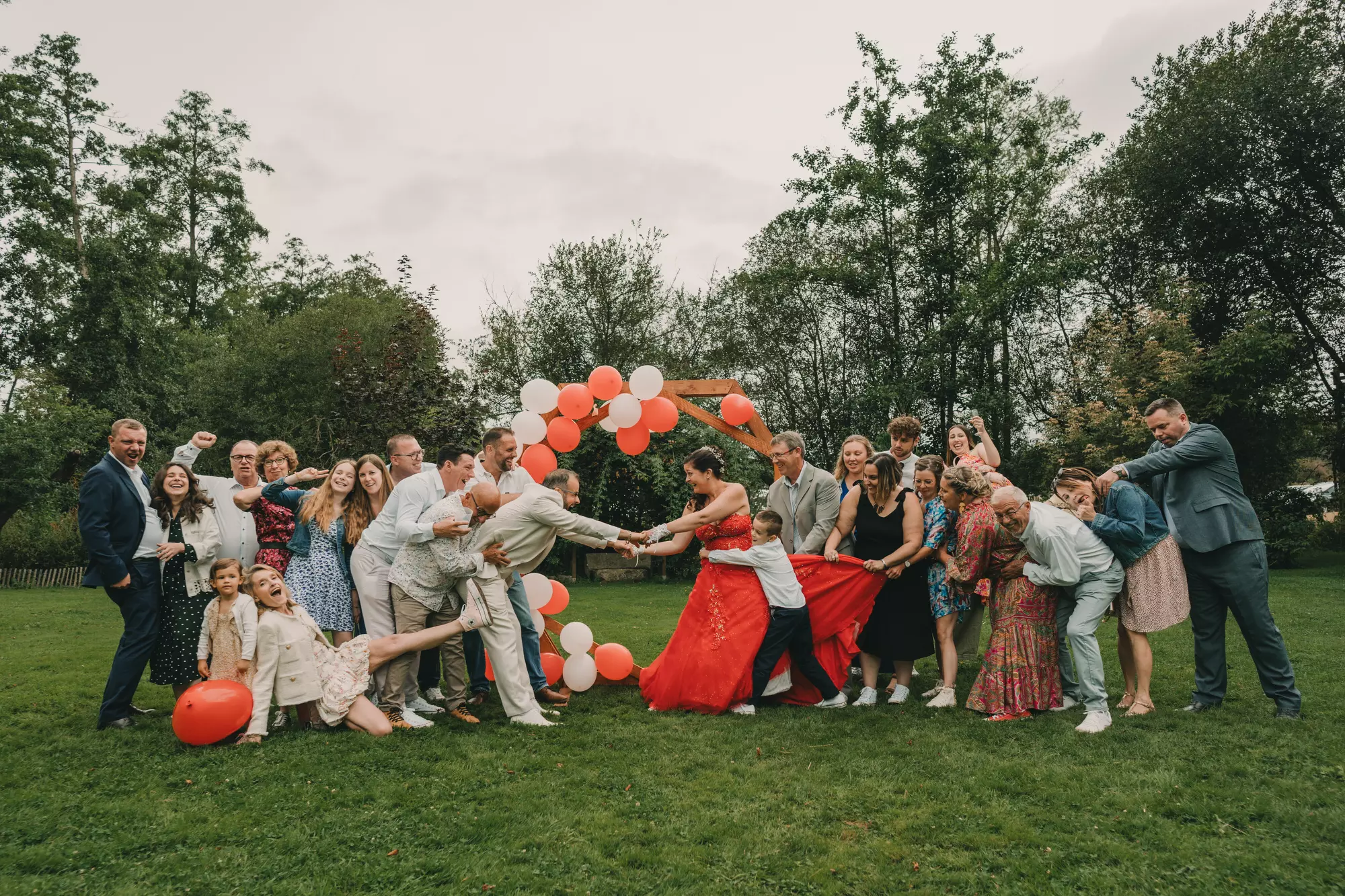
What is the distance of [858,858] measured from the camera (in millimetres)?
3533

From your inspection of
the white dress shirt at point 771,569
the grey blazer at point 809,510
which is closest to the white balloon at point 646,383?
the grey blazer at point 809,510

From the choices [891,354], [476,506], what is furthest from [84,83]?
[476,506]

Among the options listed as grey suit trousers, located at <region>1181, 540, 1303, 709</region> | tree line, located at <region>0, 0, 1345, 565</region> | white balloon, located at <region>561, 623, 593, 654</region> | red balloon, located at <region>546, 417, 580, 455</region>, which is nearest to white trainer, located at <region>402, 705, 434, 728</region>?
white balloon, located at <region>561, 623, 593, 654</region>

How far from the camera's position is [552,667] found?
22.7 ft

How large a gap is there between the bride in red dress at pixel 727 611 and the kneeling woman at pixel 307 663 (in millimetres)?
1623

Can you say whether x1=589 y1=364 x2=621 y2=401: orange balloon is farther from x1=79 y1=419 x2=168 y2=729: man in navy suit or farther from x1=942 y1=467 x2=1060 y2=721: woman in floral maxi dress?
x1=79 y1=419 x2=168 y2=729: man in navy suit

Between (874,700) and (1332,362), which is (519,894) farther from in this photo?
(1332,362)

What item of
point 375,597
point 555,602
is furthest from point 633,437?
point 375,597

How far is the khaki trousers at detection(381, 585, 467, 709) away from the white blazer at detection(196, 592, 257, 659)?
2.98 ft

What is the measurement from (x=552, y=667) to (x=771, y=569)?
216 cm

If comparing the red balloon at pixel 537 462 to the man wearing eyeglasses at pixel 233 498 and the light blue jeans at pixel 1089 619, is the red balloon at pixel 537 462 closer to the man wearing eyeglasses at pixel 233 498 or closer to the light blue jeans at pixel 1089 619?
the man wearing eyeglasses at pixel 233 498

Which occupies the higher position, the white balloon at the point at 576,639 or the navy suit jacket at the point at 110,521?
the navy suit jacket at the point at 110,521

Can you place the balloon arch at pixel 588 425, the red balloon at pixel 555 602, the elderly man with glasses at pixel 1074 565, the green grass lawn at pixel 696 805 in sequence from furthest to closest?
1. the red balloon at pixel 555 602
2. the balloon arch at pixel 588 425
3. the elderly man with glasses at pixel 1074 565
4. the green grass lawn at pixel 696 805

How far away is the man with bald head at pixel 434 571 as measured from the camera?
18.7 ft
